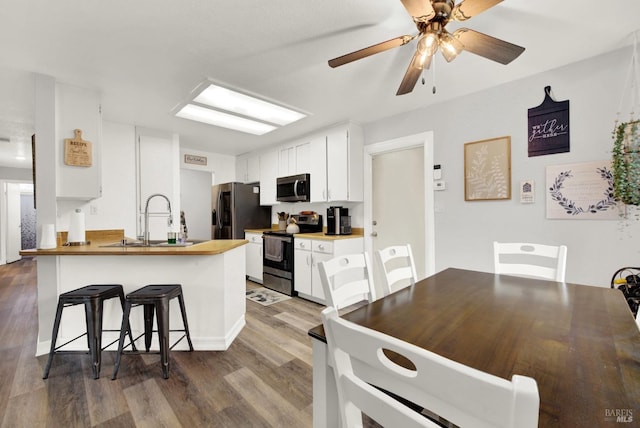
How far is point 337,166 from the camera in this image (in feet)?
12.0

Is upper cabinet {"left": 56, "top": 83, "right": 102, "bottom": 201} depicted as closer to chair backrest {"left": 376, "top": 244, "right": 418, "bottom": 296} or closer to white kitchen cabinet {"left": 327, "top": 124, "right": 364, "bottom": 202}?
white kitchen cabinet {"left": 327, "top": 124, "right": 364, "bottom": 202}

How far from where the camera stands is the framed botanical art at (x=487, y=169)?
8.40 feet

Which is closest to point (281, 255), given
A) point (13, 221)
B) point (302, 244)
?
point (302, 244)

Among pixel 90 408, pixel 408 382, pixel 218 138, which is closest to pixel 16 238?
pixel 218 138

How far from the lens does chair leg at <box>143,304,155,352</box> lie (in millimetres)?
2246

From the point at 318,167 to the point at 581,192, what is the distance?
272 cm

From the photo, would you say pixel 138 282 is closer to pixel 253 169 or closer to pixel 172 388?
pixel 172 388

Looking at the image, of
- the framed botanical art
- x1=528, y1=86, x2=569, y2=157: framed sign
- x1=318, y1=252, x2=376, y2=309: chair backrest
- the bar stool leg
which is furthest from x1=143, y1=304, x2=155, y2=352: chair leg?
x1=528, y1=86, x2=569, y2=157: framed sign

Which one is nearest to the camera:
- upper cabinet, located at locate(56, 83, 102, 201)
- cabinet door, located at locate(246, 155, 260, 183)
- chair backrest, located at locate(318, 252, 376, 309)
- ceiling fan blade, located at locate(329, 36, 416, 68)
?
chair backrest, located at locate(318, 252, 376, 309)

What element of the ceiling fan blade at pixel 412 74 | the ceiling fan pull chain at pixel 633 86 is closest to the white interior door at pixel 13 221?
the ceiling fan blade at pixel 412 74

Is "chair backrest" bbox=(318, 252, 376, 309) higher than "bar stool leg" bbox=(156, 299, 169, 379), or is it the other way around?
"chair backrest" bbox=(318, 252, 376, 309)

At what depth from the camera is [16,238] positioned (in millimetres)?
6539

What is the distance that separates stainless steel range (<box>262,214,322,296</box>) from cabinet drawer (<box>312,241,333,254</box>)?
44 centimetres

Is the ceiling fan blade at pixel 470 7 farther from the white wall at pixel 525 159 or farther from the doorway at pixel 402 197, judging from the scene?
the doorway at pixel 402 197
